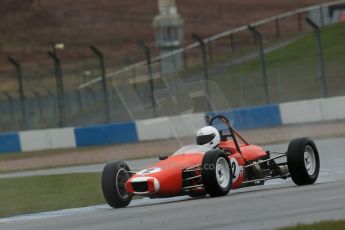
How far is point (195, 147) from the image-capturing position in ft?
53.9

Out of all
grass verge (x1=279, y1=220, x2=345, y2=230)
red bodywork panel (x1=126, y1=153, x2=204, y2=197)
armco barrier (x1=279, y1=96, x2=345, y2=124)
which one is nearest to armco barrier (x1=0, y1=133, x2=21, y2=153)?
armco barrier (x1=279, y1=96, x2=345, y2=124)

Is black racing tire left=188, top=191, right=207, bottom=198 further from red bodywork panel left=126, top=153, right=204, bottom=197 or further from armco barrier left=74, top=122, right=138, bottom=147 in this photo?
armco barrier left=74, top=122, right=138, bottom=147

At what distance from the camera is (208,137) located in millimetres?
16438

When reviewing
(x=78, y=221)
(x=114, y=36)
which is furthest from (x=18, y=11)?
(x=78, y=221)

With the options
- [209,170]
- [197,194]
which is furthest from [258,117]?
[209,170]

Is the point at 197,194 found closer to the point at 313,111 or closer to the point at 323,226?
the point at 323,226

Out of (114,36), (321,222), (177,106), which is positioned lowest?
(321,222)

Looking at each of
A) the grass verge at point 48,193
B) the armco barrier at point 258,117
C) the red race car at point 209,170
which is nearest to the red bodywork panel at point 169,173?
the red race car at point 209,170

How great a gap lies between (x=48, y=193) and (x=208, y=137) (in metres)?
4.20

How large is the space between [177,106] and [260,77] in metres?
17.9

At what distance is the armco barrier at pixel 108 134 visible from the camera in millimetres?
32375

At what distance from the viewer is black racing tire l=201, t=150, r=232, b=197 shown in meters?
15.4

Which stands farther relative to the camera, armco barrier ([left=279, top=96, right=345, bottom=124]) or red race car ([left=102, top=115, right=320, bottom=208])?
armco barrier ([left=279, top=96, right=345, bottom=124])

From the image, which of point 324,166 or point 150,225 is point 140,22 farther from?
point 150,225
